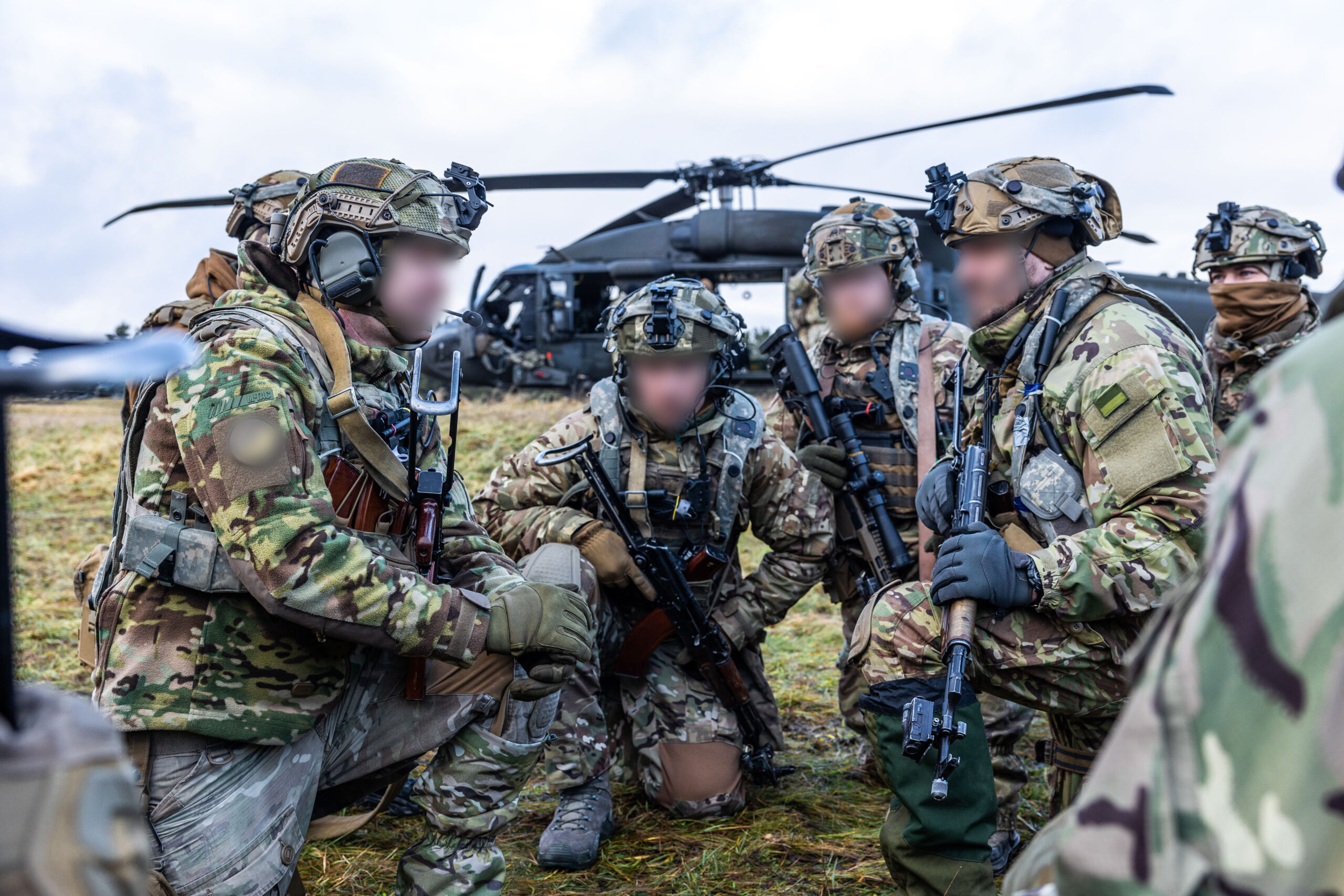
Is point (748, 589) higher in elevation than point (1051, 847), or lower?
lower

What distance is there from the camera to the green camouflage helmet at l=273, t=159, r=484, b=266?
327 cm

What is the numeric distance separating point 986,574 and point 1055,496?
496mm

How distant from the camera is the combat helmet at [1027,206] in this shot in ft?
12.6

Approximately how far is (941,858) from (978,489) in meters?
1.21

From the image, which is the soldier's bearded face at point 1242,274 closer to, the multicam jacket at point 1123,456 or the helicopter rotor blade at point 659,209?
the multicam jacket at point 1123,456

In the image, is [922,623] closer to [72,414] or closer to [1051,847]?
[1051,847]

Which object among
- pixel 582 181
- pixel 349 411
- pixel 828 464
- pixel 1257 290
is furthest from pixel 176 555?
pixel 582 181

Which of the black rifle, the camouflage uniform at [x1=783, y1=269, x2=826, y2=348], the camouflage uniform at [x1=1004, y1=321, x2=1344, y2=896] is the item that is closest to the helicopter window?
the camouflage uniform at [x1=783, y1=269, x2=826, y2=348]

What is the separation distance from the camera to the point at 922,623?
11.3 ft

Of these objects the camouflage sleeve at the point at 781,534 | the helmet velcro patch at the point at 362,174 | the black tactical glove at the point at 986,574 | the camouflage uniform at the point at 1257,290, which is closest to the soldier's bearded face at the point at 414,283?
the helmet velcro patch at the point at 362,174

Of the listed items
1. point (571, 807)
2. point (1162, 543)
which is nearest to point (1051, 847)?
point (1162, 543)

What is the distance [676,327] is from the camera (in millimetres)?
4840

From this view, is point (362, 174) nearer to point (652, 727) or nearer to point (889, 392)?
point (652, 727)

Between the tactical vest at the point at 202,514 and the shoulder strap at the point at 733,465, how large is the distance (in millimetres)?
1857
